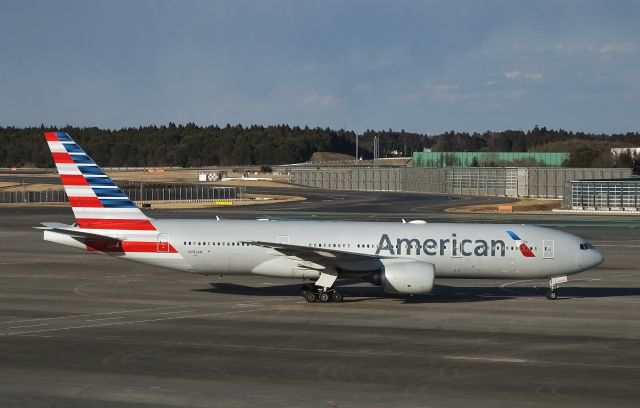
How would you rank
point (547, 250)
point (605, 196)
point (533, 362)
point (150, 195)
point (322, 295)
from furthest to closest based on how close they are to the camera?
point (150, 195)
point (605, 196)
point (547, 250)
point (322, 295)
point (533, 362)

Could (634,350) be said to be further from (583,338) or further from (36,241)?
(36,241)

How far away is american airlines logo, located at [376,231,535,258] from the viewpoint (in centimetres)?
4000

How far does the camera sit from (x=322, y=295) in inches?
1555

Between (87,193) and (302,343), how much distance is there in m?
15.5

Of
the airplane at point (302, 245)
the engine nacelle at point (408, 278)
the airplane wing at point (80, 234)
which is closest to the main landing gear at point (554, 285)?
the airplane at point (302, 245)

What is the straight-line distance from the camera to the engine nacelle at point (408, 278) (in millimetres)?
37719

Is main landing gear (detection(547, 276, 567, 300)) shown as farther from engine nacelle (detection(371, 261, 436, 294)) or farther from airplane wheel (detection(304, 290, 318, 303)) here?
airplane wheel (detection(304, 290, 318, 303))

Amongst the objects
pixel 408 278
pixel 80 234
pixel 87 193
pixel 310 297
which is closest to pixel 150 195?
pixel 87 193

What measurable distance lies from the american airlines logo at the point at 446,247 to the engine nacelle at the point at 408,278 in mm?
1740

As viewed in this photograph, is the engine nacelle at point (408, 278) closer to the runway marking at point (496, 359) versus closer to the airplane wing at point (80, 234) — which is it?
the runway marking at point (496, 359)

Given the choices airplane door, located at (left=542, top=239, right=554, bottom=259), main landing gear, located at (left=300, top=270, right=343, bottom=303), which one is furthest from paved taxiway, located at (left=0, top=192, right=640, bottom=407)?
airplane door, located at (left=542, top=239, right=554, bottom=259)

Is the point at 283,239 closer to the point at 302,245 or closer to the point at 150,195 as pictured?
the point at 302,245

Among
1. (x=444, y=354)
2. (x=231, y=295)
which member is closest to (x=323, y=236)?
(x=231, y=295)

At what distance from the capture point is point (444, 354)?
28.6 metres
